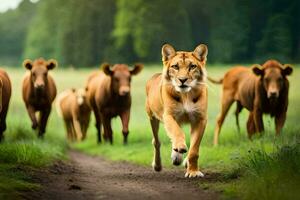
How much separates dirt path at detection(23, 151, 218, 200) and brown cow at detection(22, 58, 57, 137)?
15.2ft

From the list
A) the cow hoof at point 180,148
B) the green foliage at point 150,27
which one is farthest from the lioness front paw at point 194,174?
the green foliage at point 150,27

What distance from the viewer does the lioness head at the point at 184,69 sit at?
814 cm

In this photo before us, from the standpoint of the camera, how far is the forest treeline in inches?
953

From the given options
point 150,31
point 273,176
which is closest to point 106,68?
point 273,176

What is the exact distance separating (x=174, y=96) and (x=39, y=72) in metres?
6.82

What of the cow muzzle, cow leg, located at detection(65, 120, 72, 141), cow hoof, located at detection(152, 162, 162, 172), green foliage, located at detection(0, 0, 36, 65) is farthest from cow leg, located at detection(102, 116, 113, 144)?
green foliage, located at detection(0, 0, 36, 65)

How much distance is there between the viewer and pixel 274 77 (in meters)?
12.4

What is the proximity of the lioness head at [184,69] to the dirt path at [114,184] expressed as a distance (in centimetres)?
107

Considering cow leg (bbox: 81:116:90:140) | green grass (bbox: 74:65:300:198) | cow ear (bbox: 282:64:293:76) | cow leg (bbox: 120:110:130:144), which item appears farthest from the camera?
cow leg (bbox: 81:116:90:140)

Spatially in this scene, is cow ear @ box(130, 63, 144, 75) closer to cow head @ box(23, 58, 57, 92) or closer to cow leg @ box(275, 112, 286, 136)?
cow head @ box(23, 58, 57, 92)

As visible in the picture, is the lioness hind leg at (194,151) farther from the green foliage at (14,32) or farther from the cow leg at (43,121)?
the green foliage at (14,32)

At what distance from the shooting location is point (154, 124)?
1001cm

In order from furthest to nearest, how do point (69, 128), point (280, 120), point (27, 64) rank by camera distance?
point (69, 128) → point (27, 64) → point (280, 120)

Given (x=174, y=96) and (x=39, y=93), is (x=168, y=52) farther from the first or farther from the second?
(x=39, y=93)
